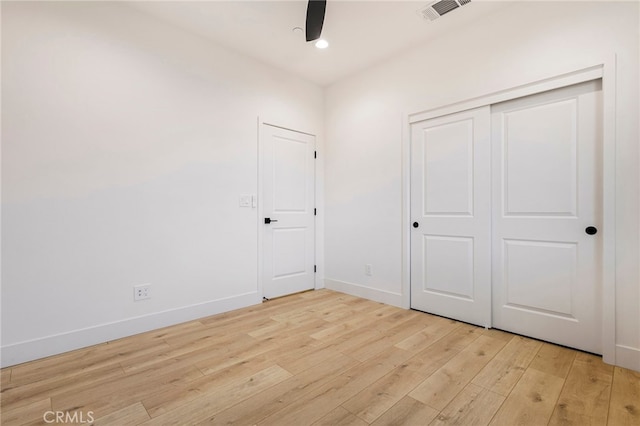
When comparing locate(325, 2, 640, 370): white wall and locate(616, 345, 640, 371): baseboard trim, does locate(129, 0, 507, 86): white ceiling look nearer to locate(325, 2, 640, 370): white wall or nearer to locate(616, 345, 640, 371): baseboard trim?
locate(325, 2, 640, 370): white wall

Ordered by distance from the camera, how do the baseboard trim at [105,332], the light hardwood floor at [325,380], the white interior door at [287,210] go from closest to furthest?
the light hardwood floor at [325,380]
the baseboard trim at [105,332]
the white interior door at [287,210]

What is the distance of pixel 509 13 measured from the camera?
250 centimetres

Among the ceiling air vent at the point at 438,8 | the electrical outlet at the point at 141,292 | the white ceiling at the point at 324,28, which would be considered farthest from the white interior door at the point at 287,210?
the ceiling air vent at the point at 438,8

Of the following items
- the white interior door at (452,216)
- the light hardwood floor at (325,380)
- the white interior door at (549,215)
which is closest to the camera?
the light hardwood floor at (325,380)

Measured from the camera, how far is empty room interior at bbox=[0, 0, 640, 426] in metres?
1.81

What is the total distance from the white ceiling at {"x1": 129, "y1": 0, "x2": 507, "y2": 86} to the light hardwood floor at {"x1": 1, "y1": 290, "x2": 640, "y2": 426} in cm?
281

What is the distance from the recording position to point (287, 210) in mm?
3758

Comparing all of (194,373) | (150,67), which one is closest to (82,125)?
(150,67)

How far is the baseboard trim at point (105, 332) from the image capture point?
208 cm

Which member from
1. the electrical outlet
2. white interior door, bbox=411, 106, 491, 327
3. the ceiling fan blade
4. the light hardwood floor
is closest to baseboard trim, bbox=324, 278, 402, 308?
white interior door, bbox=411, 106, 491, 327

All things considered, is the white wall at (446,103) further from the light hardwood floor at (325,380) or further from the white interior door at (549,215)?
the light hardwood floor at (325,380)

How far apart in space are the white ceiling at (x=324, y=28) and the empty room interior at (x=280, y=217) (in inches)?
1.0

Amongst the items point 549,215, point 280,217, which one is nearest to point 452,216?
point 549,215

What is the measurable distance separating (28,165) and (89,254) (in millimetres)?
754
